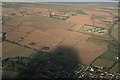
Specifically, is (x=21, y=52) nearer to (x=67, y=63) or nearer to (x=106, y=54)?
(x=67, y=63)

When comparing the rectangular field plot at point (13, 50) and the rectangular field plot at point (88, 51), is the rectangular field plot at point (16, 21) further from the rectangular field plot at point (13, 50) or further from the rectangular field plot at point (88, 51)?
the rectangular field plot at point (88, 51)

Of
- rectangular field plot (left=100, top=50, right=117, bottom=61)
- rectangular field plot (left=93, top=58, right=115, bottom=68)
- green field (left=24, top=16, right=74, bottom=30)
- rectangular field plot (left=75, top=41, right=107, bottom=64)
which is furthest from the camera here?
green field (left=24, top=16, right=74, bottom=30)

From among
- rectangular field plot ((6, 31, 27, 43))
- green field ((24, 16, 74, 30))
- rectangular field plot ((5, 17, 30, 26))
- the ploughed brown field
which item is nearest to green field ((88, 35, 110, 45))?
Result: the ploughed brown field

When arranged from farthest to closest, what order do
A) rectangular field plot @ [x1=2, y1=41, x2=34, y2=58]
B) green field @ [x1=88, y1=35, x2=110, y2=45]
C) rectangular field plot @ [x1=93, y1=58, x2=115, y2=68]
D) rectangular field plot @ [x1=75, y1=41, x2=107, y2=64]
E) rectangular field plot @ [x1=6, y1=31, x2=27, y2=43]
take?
green field @ [x1=88, y1=35, x2=110, y2=45], rectangular field plot @ [x1=6, y1=31, x2=27, y2=43], rectangular field plot @ [x1=75, y1=41, x2=107, y2=64], rectangular field plot @ [x1=2, y1=41, x2=34, y2=58], rectangular field plot @ [x1=93, y1=58, x2=115, y2=68]

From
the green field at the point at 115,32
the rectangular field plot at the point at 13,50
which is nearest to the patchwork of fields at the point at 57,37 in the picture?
the rectangular field plot at the point at 13,50

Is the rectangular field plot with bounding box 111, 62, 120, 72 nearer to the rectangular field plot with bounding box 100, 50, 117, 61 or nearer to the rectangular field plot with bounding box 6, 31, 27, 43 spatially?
the rectangular field plot with bounding box 100, 50, 117, 61

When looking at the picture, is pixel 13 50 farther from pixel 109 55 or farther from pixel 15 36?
pixel 109 55

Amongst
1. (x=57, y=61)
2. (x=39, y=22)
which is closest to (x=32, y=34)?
(x=39, y=22)
